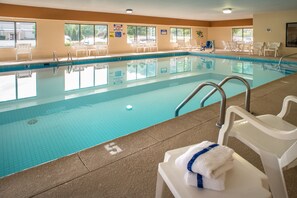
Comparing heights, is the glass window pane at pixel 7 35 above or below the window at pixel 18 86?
above

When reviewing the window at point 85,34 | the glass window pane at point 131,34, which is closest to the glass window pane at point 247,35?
the glass window pane at point 131,34

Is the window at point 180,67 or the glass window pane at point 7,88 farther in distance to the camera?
the window at point 180,67

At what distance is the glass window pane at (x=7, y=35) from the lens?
9.90 m

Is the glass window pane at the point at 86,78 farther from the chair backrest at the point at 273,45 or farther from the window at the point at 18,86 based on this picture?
the chair backrest at the point at 273,45

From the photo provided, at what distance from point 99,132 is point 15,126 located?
1.41 m

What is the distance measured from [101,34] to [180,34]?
644cm

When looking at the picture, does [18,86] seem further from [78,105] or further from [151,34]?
[151,34]

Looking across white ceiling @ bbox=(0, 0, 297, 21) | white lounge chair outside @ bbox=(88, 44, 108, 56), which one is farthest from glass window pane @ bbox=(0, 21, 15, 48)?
white lounge chair outside @ bbox=(88, 44, 108, 56)

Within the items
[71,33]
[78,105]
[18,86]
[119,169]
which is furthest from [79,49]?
[119,169]

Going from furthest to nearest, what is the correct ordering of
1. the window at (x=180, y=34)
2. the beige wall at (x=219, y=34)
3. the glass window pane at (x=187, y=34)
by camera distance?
the glass window pane at (x=187, y=34) → the beige wall at (x=219, y=34) → the window at (x=180, y=34)

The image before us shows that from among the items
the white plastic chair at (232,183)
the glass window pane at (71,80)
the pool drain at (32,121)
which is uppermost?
the glass window pane at (71,80)

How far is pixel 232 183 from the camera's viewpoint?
0.96 m

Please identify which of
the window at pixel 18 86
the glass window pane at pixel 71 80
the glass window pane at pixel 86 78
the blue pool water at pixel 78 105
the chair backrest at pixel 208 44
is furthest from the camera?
the chair backrest at pixel 208 44

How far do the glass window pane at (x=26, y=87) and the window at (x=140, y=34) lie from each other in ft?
24.5
